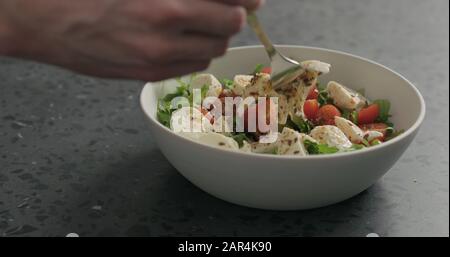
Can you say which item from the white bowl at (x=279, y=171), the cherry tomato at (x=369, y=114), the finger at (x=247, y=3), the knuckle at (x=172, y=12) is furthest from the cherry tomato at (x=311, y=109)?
the knuckle at (x=172, y=12)

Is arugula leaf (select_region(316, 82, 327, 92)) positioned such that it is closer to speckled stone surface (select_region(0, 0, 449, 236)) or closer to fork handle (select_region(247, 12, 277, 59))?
speckled stone surface (select_region(0, 0, 449, 236))

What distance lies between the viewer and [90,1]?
82 centimetres

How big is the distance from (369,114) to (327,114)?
98mm

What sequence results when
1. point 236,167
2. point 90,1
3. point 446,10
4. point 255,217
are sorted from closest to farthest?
point 90,1 < point 236,167 < point 255,217 < point 446,10

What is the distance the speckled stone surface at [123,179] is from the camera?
1.11 metres

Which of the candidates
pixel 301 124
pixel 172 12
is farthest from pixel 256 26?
pixel 301 124

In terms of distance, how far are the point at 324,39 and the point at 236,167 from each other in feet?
3.73

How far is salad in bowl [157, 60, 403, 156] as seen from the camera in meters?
1.14

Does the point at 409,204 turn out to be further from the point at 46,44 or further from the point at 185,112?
the point at 46,44

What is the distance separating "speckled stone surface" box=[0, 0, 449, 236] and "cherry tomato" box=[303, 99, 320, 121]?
20 centimetres

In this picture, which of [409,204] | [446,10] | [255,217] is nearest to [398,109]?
[409,204]

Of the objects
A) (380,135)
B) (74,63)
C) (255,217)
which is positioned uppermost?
(74,63)

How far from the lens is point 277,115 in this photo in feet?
4.03

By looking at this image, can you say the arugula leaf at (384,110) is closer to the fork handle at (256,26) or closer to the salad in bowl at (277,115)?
the salad in bowl at (277,115)
